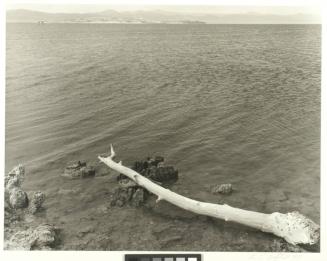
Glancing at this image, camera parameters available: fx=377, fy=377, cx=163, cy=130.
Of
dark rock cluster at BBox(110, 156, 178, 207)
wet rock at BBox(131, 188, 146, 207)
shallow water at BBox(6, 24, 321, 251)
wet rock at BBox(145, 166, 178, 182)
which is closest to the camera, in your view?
shallow water at BBox(6, 24, 321, 251)

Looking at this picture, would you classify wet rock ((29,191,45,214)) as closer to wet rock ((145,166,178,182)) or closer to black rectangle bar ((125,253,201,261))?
black rectangle bar ((125,253,201,261))

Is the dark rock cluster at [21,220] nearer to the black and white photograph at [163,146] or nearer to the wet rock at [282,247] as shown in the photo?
the black and white photograph at [163,146]

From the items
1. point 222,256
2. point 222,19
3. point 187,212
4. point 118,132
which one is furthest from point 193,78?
point 222,256

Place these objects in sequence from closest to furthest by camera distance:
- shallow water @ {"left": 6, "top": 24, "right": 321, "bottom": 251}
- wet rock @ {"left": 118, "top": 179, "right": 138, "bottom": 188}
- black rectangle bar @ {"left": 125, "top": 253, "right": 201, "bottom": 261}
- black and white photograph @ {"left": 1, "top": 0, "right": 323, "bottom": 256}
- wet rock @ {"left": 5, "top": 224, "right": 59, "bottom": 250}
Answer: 1. black rectangle bar @ {"left": 125, "top": 253, "right": 201, "bottom": 261}
2. wet rock @ {"left": 5, "top": 224, "right": 59, "bottom": 250}
3. black and white photograph @ {"left": 1, "top": 0, "right": 323, "bottom": 256}
4. shallow water @ {"left": 6, "top": 24, "right": 321, "bottom": 251}
5. wet rock @ {"left": 118, "top": 179, "right": 138, "bottom": 188}

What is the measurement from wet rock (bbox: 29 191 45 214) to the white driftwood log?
14.1 ft

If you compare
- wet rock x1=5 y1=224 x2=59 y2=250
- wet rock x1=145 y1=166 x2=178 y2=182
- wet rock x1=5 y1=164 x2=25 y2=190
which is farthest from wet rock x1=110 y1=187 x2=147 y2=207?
wet rock x1=5 y1=164 x2=25 y2=190

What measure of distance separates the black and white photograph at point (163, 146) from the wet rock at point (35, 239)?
0.14 feet

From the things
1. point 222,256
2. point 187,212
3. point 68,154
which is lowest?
point 222,256

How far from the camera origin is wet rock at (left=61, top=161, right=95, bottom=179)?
1508 centimetres

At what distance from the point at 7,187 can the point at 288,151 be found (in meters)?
11.3

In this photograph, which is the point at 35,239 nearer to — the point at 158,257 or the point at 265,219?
the point at 158,257

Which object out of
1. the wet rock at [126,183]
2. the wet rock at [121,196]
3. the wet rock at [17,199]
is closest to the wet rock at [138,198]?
the wet rock at [121,196]

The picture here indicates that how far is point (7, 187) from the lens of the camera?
1373cm
